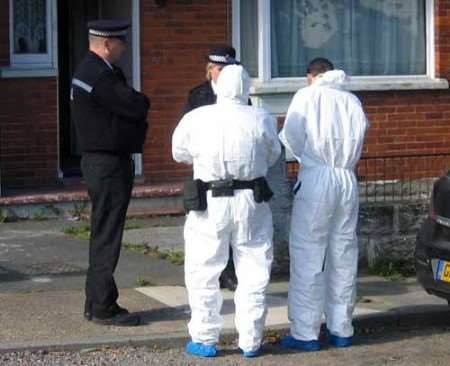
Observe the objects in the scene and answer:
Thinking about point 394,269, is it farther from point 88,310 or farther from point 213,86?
point 88,310

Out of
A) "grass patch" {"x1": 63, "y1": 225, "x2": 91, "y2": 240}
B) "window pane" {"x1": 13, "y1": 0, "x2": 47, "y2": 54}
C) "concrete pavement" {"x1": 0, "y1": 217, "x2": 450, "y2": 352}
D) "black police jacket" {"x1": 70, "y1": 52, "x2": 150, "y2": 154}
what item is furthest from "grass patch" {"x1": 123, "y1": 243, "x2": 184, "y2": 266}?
"window pane" {"x1": 13, "y1": 0, "x2": 47, "y2": 54}

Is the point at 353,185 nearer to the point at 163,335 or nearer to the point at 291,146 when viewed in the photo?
the point at 291,146

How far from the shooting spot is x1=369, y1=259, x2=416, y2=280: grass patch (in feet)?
32.4

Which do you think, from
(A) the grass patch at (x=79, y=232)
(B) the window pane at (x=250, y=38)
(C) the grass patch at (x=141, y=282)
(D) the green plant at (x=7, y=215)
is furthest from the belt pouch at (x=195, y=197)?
(B) the window pane at (x=250, y=38)

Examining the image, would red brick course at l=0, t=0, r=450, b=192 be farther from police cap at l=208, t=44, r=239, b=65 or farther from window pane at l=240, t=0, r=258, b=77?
police cap at l=208, t=44, r=239, b=65

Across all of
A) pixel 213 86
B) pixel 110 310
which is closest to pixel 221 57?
pixel 213 86

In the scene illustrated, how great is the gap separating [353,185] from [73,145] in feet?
22.6

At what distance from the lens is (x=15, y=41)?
12.3 m

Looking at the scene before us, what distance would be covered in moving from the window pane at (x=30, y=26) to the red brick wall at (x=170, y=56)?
1.03 metres

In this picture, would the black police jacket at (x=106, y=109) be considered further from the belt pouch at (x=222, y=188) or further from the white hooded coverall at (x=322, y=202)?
the white hooded coverall at (x=322, y=202)

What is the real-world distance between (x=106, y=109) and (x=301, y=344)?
6.40ft

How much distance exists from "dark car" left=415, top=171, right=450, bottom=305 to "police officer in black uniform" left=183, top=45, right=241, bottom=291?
1416 millimetres

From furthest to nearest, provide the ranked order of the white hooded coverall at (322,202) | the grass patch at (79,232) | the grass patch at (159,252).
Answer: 1. the grass patch at (79,232)
2. the grass patch at (159,252)
3. the white hooded coverall at (322,202)

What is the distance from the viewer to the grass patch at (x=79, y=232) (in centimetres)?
1112
